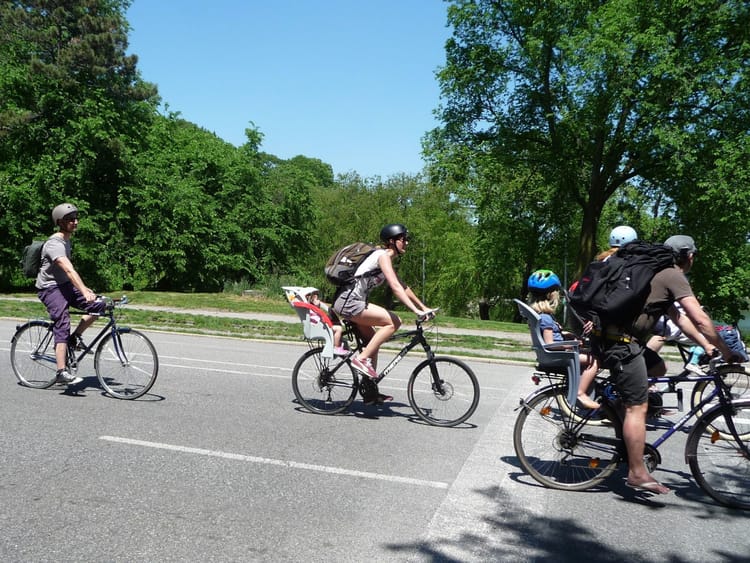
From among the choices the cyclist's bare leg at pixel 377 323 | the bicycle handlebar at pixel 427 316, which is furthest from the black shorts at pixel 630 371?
the cyclist's bare leg at pixel 377 323

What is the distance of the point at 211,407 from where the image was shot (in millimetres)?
6906

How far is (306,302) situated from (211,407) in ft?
4.84

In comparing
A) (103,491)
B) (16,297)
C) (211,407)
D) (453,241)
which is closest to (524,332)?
(211,407)

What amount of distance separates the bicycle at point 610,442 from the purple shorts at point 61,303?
4820mm

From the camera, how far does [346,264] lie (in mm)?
6457

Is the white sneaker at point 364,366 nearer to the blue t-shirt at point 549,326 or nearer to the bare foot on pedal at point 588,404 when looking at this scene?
the blue t-shirt at point 549,326

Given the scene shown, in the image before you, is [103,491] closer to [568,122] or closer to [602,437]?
[602,437]

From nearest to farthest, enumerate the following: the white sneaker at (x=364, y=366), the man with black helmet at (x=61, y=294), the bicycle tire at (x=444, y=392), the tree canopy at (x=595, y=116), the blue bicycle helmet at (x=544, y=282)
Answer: the blue bicycle helmet at (x=544, y=282) → the bicycle tire at (x=444, y=392) → the white sneaker at (x=364, y=366) → the man with black helmet at (x=61, y=294) → the tree canopy at (x=595, y=116)

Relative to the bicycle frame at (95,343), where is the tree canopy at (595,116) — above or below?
above

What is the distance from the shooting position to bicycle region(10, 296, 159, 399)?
23.2ft

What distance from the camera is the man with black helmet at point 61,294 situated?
276 inches

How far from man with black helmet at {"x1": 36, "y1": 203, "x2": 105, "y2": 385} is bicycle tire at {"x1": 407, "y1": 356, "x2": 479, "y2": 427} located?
131 inches

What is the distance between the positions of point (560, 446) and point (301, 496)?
5.98ft

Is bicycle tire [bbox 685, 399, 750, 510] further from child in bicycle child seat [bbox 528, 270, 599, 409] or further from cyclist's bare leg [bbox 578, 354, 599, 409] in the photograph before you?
child in bicycle child seat [bbox 528, 270, 599, 409]
